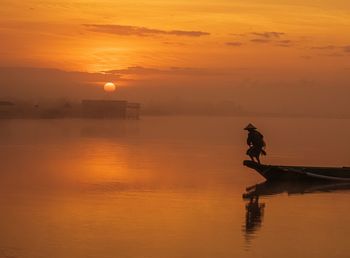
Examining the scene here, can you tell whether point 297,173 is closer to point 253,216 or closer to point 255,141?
point 255,141

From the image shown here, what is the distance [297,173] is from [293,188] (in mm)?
1267

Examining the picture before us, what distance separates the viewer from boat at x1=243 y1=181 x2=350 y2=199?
23.3m

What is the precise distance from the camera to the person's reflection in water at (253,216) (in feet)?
51.6

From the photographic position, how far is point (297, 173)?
25422 mm

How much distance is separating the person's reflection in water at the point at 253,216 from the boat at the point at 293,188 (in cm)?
114

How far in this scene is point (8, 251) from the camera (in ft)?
43.6

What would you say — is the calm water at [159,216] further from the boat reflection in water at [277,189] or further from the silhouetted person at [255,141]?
the silhouetted person at [255,141]

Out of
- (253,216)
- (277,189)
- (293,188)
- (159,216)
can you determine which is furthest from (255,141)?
Answer: (159,216)

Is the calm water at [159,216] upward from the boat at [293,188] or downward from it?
downward

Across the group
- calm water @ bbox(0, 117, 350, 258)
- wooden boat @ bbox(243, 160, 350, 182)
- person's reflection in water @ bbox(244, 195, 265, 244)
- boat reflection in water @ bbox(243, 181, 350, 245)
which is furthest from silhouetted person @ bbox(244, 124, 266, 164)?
person's reflection in water @ bbox(244, 195, 265, 244)

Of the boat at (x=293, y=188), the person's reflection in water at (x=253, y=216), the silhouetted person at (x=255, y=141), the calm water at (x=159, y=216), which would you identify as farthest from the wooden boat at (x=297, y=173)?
the person's reflection in water at (x=253, y=216)

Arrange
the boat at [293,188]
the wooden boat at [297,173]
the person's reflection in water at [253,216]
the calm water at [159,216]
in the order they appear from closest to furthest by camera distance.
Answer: the calm water at [159,216] → the person's reflection in water at [253,216] → the boat at [293,188] → the wooden boat at [297,173]

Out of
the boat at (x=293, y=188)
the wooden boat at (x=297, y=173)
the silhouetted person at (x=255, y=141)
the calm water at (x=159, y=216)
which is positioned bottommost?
the calm water at (x=159, y=216)

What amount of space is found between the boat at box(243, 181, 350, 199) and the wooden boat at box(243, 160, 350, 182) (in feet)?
0.60
